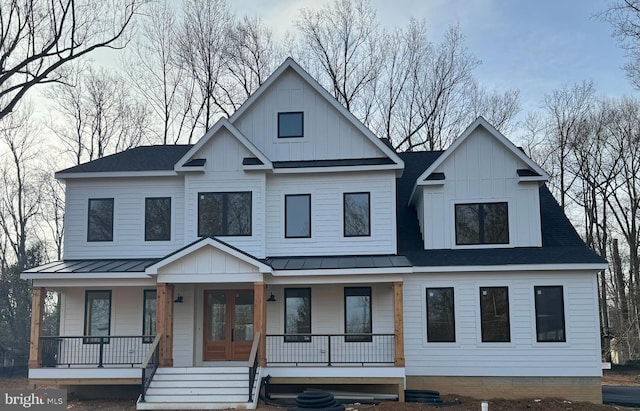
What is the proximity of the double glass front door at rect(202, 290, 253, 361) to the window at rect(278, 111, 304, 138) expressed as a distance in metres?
5.13

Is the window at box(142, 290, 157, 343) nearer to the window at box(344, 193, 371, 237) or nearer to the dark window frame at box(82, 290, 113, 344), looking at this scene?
the dark window frame at box(82, 290, 113, 344)

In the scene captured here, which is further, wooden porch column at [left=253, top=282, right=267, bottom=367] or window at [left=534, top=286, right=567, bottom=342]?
window at [left=534, top=286, right=567, bottom=342]

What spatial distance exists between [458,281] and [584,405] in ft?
14.8

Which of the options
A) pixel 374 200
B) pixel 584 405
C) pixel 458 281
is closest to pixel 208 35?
pixel 374 200

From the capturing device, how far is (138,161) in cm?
2009

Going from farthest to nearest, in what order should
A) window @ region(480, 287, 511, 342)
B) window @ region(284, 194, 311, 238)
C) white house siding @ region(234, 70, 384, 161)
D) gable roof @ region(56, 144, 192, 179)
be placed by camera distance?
1. gable roof @ region(56, 144, 192, 179)
2. white house siding @ region(234, 70, 384, 161)
3. window @ region(284, 194, 311, 238)
4. window @ region(480, 287, 511, 342)

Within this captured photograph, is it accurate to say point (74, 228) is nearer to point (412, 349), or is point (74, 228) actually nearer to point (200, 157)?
point (200, 157)

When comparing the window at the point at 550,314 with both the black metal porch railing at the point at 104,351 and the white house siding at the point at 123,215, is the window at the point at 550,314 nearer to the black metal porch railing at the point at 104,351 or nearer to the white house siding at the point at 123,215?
the white house siding at the point at 123,215

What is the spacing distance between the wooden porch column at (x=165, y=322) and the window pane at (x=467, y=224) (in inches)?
343

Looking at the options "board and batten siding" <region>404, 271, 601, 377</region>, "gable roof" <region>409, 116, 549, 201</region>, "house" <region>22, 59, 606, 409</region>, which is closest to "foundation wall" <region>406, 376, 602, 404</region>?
"house" <region>22, 59, 606, 409</region>

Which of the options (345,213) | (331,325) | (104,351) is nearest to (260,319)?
(331,325)

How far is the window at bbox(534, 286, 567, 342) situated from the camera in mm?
16969

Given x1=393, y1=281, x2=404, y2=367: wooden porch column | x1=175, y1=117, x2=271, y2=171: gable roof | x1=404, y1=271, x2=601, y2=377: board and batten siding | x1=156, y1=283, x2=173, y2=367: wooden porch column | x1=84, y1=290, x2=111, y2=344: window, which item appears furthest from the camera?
x1=84, y1=290, x2=111, y2=344: window

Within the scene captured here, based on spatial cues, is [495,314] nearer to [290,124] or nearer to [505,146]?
[505,146]
